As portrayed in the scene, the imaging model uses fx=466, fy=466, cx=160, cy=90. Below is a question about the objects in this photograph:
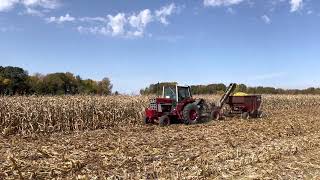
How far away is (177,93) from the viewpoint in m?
19.2

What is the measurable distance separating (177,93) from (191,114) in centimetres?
114

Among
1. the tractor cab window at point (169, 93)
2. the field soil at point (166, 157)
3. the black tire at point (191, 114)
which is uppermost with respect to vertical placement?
the tractor cab window at point (169, 93)

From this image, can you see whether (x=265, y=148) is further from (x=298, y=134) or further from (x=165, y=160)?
(x=298, y=134)

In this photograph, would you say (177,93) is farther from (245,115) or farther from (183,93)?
(245,115)

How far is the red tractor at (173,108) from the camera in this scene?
18.7 meters

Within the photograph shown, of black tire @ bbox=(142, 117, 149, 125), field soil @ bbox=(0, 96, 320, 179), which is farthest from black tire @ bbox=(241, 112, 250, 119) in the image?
field soil @ bbox=(0, 96, 320, 179)

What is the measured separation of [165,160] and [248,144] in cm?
362

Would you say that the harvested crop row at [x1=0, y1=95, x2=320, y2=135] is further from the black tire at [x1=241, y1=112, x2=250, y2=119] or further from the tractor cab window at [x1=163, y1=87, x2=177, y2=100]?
the black tire at [x1=241, y1=112, x2=250, y2=119]

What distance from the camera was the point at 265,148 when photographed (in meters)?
11.6

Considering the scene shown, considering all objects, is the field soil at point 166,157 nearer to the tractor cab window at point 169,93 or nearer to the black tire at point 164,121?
the black tire at point 164,121

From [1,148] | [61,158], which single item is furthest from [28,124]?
[61,158]

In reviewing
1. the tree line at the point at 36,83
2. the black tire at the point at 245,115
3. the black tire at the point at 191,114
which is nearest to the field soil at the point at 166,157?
the black tire at the point at 191,114

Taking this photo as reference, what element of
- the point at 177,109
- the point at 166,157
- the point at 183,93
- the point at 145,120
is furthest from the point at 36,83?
the point at 166,157

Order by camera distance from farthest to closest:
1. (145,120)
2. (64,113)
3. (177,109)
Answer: (145,120), (177,109), (64,113)
